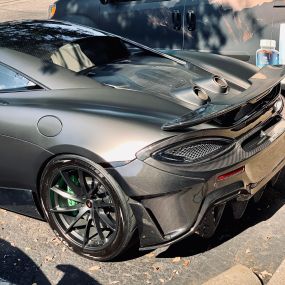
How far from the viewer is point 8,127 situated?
352 centimetres

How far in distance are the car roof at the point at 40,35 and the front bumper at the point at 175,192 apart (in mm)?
1258

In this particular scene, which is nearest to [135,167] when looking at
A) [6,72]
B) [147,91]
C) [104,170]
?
[104,170]

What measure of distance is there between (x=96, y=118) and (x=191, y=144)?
1.99 feet

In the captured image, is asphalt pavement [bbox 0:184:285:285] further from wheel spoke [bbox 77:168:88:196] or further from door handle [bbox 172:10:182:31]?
door handle [bbox 172:10:182:31]

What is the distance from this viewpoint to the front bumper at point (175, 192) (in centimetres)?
302

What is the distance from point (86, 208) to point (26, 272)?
56cm

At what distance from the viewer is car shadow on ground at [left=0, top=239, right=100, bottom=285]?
10.8ft

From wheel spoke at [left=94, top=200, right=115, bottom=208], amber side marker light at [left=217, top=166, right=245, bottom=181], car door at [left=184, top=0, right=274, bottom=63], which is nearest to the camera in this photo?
amber side marker light at [left=217, top=166, right=245, bottom=181]

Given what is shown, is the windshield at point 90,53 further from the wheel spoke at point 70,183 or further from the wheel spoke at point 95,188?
the wheel spoke at point 95,188

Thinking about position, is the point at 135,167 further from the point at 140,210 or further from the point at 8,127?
the point at 8,127

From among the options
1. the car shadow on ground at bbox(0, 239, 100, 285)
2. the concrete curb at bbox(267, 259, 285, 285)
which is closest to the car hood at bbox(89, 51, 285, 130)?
the concrete curb at bbox(267, 259, 285, 285)

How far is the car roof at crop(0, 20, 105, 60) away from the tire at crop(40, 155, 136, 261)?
89 cm

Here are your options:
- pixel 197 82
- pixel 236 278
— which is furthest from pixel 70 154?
pixel 236 278

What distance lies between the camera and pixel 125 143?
10.1ft
